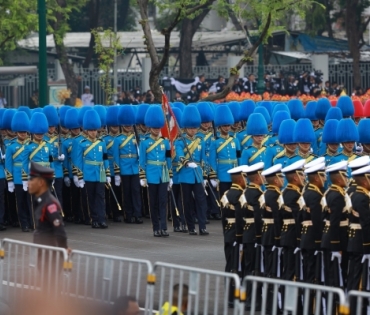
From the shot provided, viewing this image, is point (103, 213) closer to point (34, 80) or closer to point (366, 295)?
point (366, 295)

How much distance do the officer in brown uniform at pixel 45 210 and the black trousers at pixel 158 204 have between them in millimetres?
6114

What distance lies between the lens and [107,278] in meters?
9.83

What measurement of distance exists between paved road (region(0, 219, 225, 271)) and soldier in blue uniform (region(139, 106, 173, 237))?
0.28 m

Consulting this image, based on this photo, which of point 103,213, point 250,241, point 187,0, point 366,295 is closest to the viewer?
point 366,295

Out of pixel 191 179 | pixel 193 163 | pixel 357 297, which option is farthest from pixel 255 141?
pixel 357 297

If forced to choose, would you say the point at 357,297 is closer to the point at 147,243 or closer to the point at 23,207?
the point at 147,243

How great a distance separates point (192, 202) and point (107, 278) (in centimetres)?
757

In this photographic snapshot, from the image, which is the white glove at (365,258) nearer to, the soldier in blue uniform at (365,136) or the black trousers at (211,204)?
the soldier in blue uniform at (365,136)

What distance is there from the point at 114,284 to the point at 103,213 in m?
8.56

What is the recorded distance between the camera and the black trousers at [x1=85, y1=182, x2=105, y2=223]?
18.3m

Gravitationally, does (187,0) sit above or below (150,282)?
above

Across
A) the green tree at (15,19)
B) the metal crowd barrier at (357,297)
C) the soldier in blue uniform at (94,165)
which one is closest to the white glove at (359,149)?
the soldier in blue uniform at (94,165)

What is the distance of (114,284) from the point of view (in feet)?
32.2

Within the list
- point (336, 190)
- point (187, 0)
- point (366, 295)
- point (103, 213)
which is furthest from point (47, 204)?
point (187, 0)
